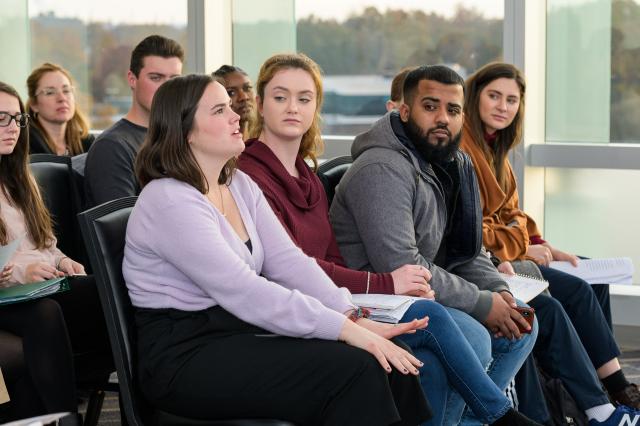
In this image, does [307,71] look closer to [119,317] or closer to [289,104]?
[289,104]

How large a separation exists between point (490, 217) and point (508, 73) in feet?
1.99

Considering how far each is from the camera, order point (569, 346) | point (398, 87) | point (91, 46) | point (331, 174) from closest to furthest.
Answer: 1. point (569, 346)
2. point (331, 174)
3. point (398, 87)
4. point (91, 46)

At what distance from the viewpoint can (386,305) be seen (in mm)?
2668

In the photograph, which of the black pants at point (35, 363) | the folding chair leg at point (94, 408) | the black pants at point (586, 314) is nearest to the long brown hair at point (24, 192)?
the black pants at point (35, 363)

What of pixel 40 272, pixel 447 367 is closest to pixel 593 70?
pixel 447 367

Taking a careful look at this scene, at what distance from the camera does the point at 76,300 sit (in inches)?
124

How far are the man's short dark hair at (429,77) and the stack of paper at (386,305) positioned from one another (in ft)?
2.68

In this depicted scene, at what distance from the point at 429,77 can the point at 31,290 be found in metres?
1.43

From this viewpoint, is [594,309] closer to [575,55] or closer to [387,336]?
[387,336]

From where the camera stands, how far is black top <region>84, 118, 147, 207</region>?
11.4ft

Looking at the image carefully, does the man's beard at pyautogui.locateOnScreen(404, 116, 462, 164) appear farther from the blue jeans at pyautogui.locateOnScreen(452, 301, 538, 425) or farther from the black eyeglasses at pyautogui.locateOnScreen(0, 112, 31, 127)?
the black eyeglasses at pyautogui.locateOnScreen(0, 112, 31, 127)

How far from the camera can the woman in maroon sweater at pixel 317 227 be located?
2660 mm

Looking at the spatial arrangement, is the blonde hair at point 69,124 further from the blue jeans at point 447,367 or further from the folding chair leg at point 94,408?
the blue jeans at point 447,367

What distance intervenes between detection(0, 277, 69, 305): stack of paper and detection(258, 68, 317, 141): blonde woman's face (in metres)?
0.80
